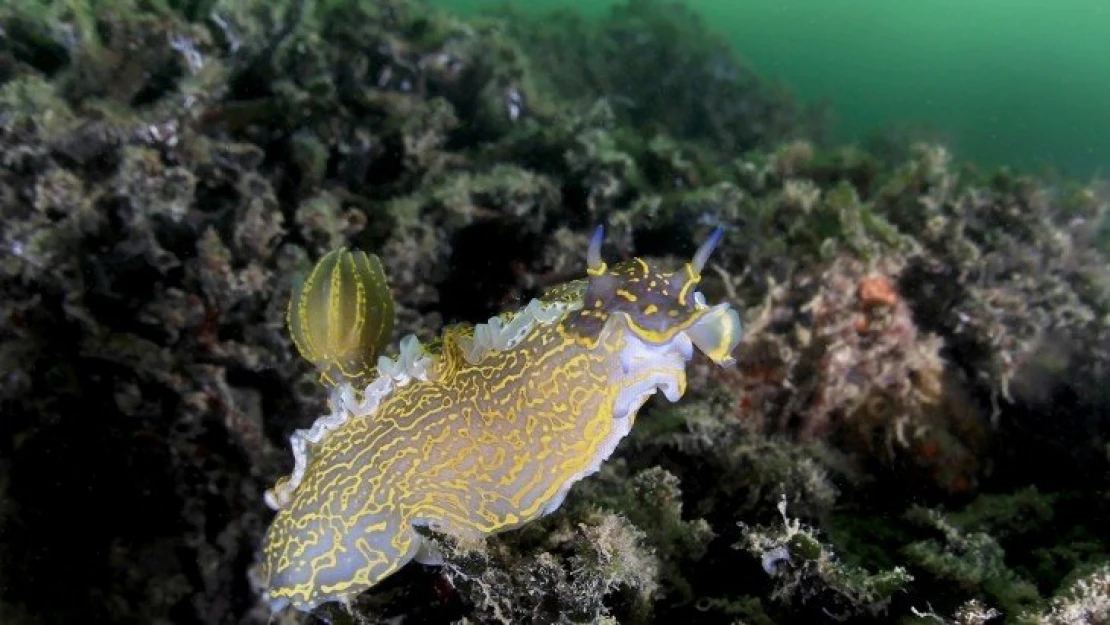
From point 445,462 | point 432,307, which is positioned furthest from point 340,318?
point 432,307

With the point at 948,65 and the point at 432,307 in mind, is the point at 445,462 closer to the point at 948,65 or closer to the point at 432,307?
the point at 432,307

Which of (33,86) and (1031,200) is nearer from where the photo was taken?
(33,86)

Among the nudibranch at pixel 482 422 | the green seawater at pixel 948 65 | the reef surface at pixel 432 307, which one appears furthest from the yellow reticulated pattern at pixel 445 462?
the green seawater at pixel 948 65

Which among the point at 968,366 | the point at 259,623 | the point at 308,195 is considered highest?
the point at 968,366

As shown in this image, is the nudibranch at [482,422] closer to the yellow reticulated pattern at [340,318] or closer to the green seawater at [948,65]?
the yellow reticulated pattern at [340,318]

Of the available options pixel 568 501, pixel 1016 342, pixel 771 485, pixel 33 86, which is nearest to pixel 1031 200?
pixel 1016 342

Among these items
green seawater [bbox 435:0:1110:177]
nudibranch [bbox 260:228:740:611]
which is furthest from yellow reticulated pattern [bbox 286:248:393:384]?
green seawater [bbox 435:0:1110:177]

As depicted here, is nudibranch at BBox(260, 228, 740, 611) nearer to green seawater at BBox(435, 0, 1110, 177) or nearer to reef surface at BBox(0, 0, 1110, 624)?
reef surface at BBox(0, 0, 1110, 624)

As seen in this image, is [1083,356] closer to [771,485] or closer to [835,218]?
[835,218]
